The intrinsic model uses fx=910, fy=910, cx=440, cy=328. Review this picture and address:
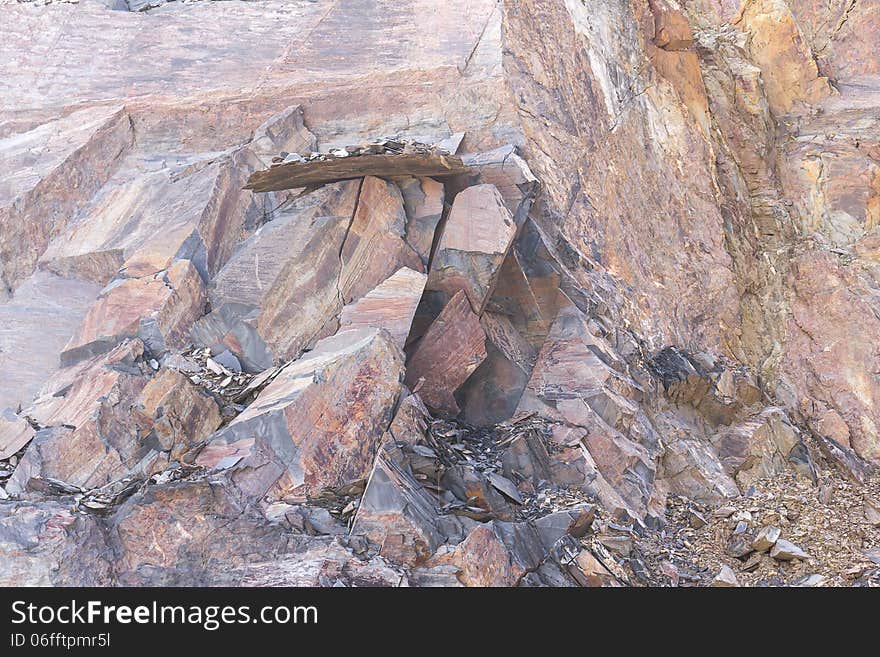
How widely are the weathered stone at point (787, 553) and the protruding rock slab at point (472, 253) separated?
3258mm

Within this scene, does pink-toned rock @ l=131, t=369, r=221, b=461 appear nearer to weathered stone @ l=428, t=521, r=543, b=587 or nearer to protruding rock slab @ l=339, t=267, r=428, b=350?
protruding rock slab @ l=339, t=267, r=428, b=350

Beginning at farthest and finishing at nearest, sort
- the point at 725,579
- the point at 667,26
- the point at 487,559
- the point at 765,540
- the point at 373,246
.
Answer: the point at 667,26 → the point at 373,246 → the point at 765,540 → the point at 725,579 → the point at 487,559

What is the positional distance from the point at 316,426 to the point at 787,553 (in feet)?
13.6

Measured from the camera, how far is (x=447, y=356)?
7.98 metres

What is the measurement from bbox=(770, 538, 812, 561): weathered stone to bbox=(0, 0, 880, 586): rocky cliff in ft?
0.10

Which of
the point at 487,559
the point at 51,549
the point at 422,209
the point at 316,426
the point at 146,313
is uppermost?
the point at 422,209

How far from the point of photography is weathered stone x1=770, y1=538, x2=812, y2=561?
25.2 ft

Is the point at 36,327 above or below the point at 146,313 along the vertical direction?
below

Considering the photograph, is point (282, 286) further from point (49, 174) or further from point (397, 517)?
point (49, 174)

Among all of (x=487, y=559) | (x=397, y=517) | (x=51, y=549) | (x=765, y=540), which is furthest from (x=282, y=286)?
(x=765, y=540)

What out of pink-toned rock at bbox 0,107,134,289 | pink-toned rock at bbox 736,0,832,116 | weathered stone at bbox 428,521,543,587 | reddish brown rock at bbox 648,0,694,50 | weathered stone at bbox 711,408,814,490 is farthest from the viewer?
pink-toned rock at bbox 736,0,832,116

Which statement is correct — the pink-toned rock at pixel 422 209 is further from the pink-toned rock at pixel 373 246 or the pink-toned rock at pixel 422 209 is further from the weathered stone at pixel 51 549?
the weathered stone at pixel 51 549

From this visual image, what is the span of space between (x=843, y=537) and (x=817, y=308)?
337 centimetres

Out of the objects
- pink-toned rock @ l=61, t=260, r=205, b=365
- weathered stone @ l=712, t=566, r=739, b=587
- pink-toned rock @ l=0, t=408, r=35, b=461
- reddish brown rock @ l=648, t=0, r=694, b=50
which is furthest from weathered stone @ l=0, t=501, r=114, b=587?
reddish brown rock @ l=648, t=0, r=694, b=50
